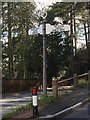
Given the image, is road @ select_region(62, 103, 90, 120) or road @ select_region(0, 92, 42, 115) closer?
road @ select_region(62, 103, 90, 120)

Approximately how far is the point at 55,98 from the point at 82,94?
6.80ft

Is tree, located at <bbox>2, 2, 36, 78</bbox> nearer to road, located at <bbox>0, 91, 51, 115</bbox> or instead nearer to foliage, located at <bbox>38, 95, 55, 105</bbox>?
road, located at <bbox>0, 91, 51, 115</bbox>

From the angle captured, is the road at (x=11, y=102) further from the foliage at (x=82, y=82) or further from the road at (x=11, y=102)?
the foliage at (x=82, y=82)

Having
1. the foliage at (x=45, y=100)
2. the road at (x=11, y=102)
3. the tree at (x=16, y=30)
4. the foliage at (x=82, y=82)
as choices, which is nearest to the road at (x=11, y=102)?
the road at (x=11, y=102)

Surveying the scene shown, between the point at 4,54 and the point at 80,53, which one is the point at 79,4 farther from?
the point at 4,54

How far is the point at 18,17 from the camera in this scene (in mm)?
31062

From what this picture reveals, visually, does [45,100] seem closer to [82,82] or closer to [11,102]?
[11,102]

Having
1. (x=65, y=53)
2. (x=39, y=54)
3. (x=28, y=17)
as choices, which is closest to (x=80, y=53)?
(x=65, y=53)

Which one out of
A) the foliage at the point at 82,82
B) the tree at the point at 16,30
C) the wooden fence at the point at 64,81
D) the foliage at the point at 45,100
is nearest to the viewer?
the foliage at the point at 45,100

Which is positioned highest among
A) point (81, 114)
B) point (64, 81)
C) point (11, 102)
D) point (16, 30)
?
point (16, 30)

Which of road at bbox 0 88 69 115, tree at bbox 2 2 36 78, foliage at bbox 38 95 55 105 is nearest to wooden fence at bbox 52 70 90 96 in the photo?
foliage at bbox 38 95 55 105

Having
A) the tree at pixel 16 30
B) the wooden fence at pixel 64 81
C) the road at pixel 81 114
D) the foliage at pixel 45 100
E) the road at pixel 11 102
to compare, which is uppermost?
the tree at pixel 16 30

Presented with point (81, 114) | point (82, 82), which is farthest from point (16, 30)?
point (81, 114)

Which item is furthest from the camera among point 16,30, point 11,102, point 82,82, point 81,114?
point 16,30
